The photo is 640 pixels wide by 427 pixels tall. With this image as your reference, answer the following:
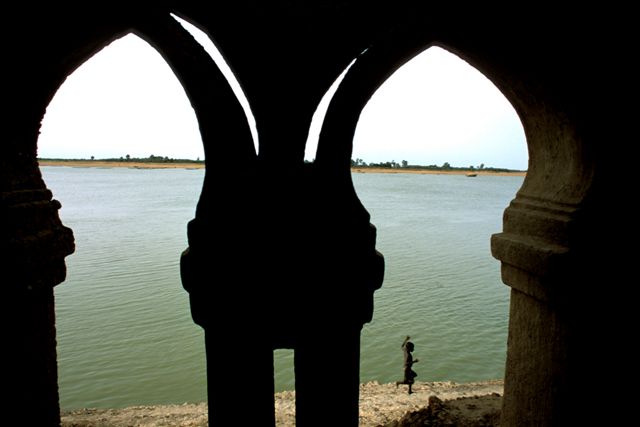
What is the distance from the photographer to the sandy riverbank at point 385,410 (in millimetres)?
5410

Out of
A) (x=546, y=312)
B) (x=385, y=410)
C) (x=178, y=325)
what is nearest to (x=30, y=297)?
(x=546, y=312)

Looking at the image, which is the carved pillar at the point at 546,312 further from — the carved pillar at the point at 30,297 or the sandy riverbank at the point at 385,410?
the sandy riverbank at the point at 385,410

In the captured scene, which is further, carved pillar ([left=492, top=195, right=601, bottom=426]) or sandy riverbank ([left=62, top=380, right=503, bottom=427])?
sandy riverbank ([left=62, top=380, right=503, bottom=427])

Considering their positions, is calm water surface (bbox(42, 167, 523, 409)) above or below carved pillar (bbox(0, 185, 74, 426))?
below

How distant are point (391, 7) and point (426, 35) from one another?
26cm

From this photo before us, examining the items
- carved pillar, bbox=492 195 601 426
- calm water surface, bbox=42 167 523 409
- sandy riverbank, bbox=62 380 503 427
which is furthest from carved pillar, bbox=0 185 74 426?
calm water surface, bbox=42 167 523 409

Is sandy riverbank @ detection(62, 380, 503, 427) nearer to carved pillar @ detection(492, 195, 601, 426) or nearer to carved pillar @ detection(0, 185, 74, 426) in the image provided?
carved pillar @ detection(492, 195, 601, 426)

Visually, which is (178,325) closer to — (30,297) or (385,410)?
(385,410)

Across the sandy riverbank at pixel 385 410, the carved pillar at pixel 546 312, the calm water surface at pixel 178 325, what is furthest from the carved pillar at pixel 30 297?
the calm water surface at pixel 178 325

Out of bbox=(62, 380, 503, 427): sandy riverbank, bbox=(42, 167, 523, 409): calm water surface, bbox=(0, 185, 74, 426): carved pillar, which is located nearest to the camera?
bbox=(0, 185, 74, 426): carved pillar

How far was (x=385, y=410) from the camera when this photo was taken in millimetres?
7160

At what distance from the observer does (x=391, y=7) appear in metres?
2.03

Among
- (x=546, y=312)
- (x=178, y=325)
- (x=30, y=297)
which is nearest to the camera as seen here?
(x=30, y=297)

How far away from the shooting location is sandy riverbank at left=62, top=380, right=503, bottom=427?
5.41 meters
